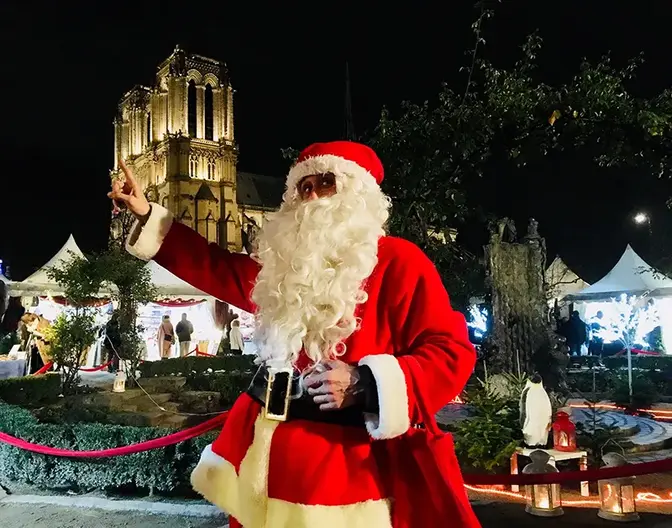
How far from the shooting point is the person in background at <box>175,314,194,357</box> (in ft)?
61.1

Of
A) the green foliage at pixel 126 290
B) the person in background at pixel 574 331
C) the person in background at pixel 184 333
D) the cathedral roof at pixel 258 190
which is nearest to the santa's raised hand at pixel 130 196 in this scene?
the green foliage at pixel 126 290

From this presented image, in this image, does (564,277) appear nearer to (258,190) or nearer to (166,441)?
(166,441)

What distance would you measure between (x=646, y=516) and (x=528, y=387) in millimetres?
1513

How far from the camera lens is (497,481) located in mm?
3562

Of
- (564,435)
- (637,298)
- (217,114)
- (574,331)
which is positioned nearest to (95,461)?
(564,435)

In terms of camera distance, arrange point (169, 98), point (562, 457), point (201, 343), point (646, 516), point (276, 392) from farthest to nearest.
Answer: point (169, 98) < point (201, 343) < point (562, 457) < point (646, 516) < point (276, 392)

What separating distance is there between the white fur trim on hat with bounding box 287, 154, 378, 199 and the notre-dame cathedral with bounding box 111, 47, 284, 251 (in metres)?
58.4

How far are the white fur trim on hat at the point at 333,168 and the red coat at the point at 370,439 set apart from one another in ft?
1.07

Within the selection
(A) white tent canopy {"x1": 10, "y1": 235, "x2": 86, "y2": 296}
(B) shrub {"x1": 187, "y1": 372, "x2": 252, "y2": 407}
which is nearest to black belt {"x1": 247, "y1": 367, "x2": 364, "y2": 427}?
(B) shrub {"x1": 187, "y1": 372, "x2": 252, "y2": 407}

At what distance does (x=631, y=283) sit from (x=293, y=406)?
16.9 m

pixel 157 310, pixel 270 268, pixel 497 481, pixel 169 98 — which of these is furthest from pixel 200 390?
pixel 169 98

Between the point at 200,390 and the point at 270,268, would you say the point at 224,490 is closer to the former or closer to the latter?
the point at 270,268

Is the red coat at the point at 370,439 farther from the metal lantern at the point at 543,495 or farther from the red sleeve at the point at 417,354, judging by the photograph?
the metal lantern at the point at 543,495

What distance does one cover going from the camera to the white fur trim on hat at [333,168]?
2.54 m
